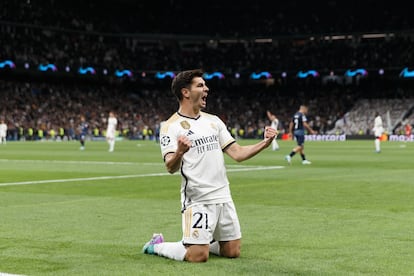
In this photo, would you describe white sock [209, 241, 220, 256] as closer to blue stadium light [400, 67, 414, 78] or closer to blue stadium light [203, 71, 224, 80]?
blue stadium light [400, 67, 414, 78]

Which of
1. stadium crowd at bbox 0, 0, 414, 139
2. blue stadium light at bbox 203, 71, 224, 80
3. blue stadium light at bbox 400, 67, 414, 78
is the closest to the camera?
blue stadium light at bbox 400, 67, 414, 78

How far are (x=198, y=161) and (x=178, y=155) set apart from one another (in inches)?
25.8

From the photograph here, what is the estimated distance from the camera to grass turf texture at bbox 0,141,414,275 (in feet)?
23.7

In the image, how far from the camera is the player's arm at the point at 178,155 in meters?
7.03

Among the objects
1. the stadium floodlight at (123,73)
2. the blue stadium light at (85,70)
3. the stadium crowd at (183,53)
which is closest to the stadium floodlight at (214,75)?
the stadium crowd at (183,53)

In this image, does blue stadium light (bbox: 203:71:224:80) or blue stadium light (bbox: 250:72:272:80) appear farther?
blue stadium light (bbox: 203:71:224:80)

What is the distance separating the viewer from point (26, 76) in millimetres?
77562

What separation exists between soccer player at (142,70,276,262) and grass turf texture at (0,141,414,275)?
23cm

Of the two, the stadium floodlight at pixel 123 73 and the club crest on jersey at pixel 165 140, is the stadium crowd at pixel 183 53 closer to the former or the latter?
the stadium floodlight at pixel 123 73

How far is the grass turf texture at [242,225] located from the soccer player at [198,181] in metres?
0.23

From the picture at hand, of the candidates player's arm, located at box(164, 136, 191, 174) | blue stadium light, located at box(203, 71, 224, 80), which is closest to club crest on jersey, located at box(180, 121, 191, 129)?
player's arm, located at box(164, 136, 191, 174)

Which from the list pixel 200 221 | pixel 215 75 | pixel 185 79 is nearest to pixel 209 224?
pixel 200 221

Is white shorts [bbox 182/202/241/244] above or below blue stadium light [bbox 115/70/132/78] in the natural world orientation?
below

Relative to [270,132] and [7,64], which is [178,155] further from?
[7,64]
